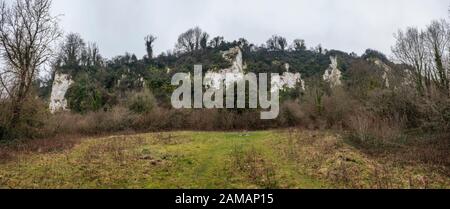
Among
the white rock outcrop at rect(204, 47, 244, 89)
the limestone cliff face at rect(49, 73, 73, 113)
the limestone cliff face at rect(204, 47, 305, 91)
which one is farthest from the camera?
the limestone cliff face at rect(204, 47, 305, 91)

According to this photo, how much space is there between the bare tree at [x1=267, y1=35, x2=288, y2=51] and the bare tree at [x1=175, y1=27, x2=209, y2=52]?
15235mm

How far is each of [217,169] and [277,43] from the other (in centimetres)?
6716

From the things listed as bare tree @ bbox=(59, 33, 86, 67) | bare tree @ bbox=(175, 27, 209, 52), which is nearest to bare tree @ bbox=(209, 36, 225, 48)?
bare tree @ bbox=(175, 27, 209, 52)

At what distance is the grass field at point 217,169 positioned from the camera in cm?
1016

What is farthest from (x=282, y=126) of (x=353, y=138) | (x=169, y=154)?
(x=169, y=154)

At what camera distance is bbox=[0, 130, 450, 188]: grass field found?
10156 mm

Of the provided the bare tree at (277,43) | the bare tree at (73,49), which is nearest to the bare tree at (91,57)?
the bare tree at (73,49)

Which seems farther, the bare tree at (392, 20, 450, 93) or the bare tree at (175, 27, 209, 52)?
the bare tree at (175, 27, 209, 52)

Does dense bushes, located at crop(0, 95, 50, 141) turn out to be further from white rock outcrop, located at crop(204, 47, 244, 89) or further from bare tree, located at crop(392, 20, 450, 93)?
white rock outcrop, located at crop(204, 47, 244, 89)

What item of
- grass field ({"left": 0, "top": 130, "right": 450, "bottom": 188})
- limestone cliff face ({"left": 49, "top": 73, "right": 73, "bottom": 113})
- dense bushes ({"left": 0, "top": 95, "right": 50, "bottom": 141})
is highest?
limestone cliff face ({"left": 49, "top": 73, "right": 73, "bottom": 113})

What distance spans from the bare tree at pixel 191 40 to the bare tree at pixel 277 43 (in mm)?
15235

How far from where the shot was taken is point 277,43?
7625 cm

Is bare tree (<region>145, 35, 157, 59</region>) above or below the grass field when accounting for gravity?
above
